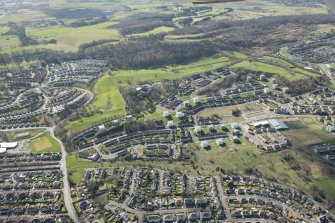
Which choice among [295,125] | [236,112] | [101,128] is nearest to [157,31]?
[236,112]

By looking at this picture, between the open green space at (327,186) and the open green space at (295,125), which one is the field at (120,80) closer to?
the open green space at (295,125)

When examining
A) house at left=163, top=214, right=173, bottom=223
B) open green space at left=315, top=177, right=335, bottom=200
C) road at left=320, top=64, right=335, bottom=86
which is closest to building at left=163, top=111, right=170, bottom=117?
house at left=163, top=214, right=173, bottom=223

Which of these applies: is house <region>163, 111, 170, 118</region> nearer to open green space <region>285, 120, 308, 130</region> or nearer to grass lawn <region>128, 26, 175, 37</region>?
open green space <region>285, 120, 308, 130</region>

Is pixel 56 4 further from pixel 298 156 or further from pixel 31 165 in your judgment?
pixel 298 156

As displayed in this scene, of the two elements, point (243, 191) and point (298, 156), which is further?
point (298, 156)

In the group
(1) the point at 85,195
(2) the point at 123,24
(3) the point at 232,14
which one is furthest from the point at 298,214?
(3) the point at 232,14

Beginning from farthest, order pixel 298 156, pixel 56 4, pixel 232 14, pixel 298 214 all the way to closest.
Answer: pixel 56 4, pixel 232 14, pixel 298 156, pixel 298 214

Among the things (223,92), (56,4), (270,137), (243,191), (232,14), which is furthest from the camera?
(56,4)
